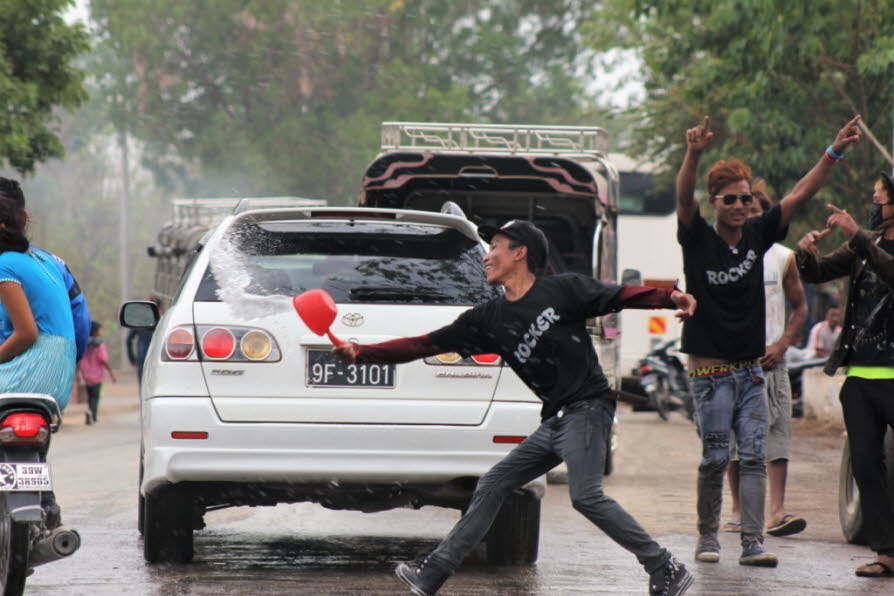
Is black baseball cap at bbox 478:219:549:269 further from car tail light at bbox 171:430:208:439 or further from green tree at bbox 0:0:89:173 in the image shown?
green tree at bbox 0:0:89:173

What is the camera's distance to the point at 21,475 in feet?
21.0

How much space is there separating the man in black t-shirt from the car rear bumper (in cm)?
68

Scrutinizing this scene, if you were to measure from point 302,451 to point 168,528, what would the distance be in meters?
0.95

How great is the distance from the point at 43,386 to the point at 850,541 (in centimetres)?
470

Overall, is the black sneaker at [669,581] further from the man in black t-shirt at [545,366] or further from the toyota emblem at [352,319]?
the toyota emblem at [352,319]

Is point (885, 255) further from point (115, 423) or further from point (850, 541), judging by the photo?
point (115, 423)

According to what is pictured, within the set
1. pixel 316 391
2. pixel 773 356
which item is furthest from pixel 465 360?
pixel 773 356

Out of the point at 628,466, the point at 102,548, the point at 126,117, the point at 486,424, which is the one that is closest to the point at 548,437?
the point at 486,424

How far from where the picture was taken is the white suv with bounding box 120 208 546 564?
7.29 meters

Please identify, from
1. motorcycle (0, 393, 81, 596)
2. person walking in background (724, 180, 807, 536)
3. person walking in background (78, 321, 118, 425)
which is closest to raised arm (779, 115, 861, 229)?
person walking in background (724, 180, 807, 536)

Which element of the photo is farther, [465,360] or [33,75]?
[33,75]

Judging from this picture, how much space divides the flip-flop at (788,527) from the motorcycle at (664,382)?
592 inches

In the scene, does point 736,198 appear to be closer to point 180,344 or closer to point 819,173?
point 819,173

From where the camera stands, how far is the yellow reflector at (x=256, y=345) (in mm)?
7344
